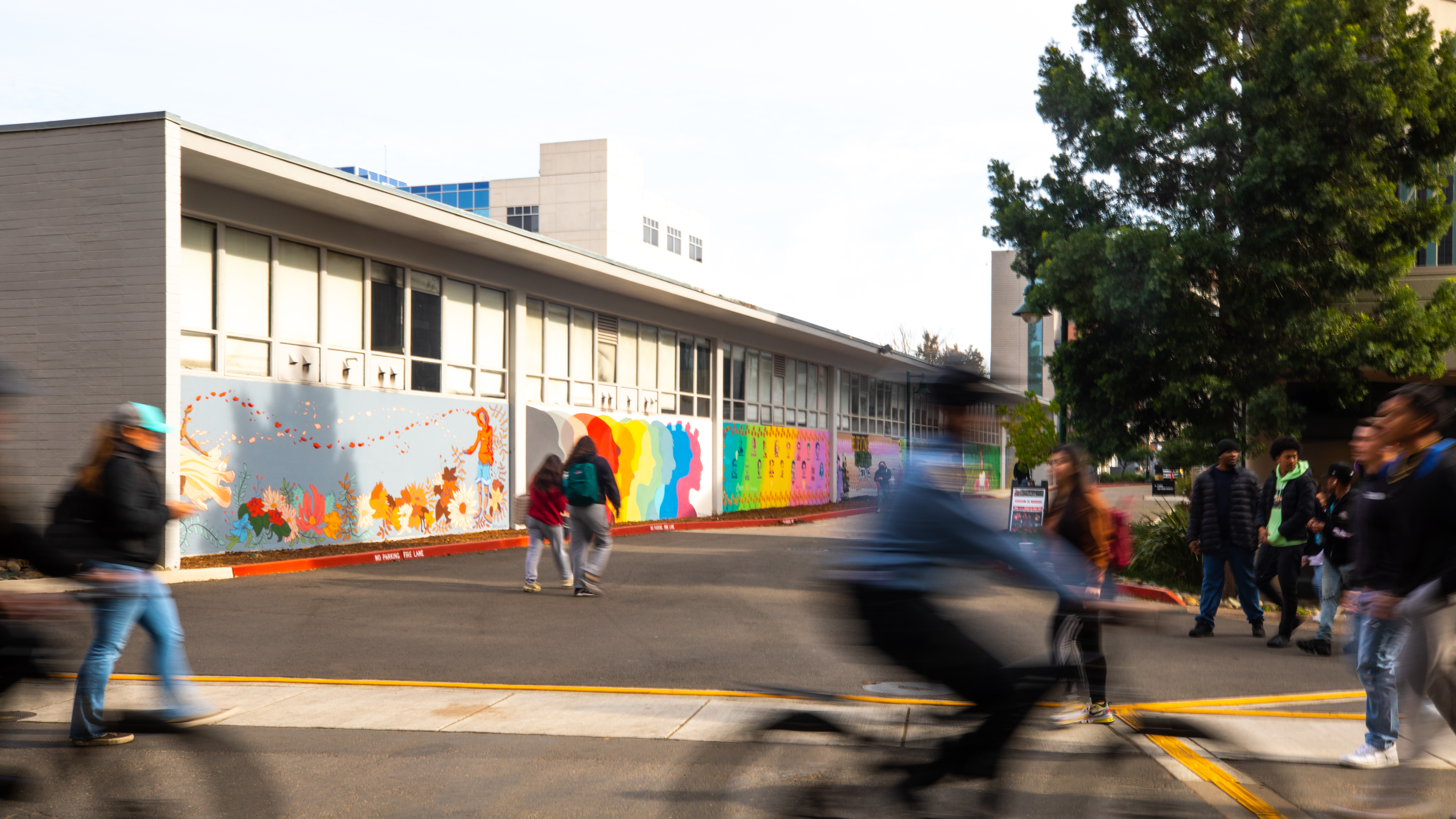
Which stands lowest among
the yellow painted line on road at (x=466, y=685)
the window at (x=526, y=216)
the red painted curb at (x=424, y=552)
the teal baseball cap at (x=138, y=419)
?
the red painted curb at (x=424, y=552)

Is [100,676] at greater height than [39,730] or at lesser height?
A: greater

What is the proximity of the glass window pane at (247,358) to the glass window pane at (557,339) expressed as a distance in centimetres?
802

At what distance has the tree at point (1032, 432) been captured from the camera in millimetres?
29641

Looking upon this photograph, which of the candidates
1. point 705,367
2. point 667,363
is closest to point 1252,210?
point 667,363

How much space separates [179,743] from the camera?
13.1ft

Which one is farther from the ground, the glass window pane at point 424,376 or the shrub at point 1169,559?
the glass window pane at point 424,376

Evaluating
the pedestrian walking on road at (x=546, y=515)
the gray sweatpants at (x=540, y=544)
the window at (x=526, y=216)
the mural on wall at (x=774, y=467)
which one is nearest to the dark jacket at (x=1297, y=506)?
the pedestrian walking on road at (x=546, y=515)

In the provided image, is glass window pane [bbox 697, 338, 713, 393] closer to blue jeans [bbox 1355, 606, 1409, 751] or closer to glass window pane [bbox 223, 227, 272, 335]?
glass window pane [bbox 223, 227, 272, 335]

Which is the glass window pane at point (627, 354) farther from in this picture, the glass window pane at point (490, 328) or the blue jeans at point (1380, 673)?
the blue jeans at point (1380, 673)

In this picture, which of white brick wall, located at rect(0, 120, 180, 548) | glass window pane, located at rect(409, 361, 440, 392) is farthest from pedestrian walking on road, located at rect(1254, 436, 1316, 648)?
glass window pane, located at rect(409, 361, 440, 392)

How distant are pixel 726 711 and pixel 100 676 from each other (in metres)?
3.37

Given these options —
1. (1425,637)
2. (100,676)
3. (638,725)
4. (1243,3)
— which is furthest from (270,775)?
(1243,3)

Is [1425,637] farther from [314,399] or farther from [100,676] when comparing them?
[314,399]

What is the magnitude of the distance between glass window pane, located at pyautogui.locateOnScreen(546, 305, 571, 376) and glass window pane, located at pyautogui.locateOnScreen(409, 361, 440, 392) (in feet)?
12.6
